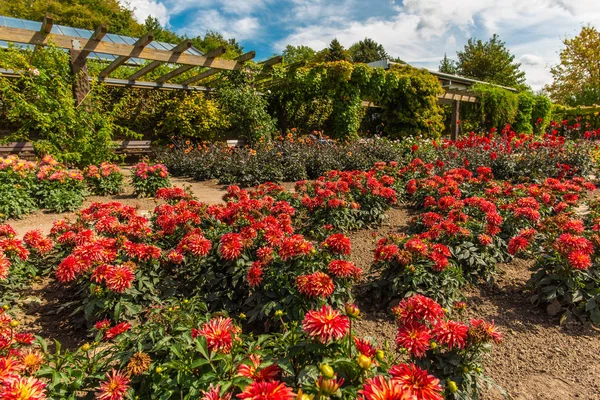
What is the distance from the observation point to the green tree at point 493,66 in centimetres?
3631

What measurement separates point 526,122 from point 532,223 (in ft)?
57.8

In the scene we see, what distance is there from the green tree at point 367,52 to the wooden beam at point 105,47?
1302 inches

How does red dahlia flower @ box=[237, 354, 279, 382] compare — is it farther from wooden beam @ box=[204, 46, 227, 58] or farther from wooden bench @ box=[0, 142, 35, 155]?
wooden bench @ box=[0, 142, 35, 155]

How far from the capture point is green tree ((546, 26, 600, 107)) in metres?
25.7

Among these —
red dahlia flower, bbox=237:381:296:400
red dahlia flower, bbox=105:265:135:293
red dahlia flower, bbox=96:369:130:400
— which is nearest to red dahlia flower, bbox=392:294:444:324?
red dahlia flower, bbox=237:381:296:400

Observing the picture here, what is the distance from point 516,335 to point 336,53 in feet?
106

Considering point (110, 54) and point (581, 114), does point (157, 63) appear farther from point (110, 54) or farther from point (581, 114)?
point (581, 114)

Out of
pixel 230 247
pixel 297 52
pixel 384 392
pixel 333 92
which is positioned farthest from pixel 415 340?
pixel 297 52

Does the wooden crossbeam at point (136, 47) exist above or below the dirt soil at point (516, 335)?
above

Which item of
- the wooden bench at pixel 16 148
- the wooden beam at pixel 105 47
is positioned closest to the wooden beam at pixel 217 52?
the wooden beam at pixel 105 47

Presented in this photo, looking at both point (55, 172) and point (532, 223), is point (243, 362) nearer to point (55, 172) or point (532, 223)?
point (532, 223)

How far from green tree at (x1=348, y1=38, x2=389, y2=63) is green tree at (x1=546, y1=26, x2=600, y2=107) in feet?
A: 58.4

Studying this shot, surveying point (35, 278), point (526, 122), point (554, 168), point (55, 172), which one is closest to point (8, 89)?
point (55, 172)

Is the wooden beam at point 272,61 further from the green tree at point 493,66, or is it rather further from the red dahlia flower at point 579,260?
the green tree at point 493,66
